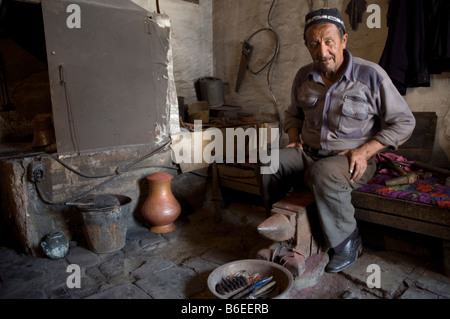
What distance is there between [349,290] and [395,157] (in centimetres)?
162

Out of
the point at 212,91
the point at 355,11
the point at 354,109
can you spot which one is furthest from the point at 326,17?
the point at 212,91

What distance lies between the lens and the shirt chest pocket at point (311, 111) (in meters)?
2.86

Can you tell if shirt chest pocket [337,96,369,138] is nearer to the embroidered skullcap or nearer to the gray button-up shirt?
the gray button-up shirt

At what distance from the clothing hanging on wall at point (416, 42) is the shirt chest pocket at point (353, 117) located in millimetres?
1014

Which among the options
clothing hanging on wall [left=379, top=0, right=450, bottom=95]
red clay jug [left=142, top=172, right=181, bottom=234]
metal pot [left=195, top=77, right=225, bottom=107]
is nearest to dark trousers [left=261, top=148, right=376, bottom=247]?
clothing hanging on wall [left=379, top=0, right=450, bottom=95]

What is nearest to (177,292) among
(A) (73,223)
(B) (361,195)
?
(A) (73,223)

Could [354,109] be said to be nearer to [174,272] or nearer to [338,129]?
[338,129]

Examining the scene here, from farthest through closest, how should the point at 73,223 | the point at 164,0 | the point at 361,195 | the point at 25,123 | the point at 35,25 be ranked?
the point at 164,0, the point at 25,123, the point at 35,25, the point at 73,223, the point at 361,195

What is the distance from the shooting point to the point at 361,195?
9.26 feet

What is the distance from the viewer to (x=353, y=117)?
2.65 meters

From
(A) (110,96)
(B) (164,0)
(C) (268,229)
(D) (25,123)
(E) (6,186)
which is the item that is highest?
(B) (164,0)

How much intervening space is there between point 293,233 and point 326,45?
1.50 meters

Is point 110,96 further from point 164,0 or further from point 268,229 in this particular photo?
point 164,0

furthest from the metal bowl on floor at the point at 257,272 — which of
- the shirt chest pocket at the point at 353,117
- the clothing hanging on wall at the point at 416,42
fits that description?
the clothing hanging on wall at the point at 416,42
